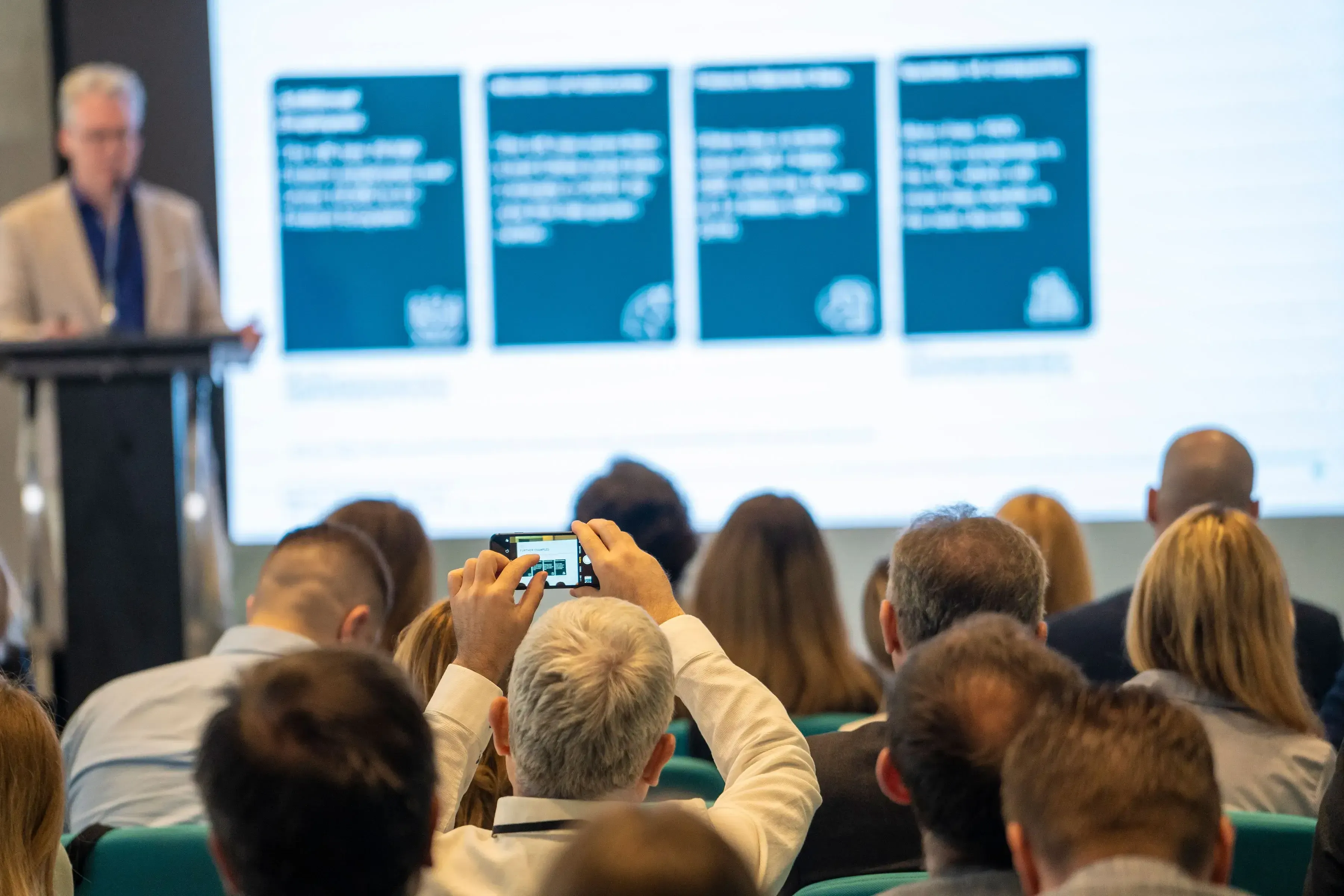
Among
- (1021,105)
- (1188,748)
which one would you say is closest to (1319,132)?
(1021,105)

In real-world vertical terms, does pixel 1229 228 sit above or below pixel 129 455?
above

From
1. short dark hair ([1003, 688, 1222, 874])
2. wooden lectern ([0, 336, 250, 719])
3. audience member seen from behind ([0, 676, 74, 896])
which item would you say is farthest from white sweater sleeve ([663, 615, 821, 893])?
wooden lectern ([0, 336, 250, 719])

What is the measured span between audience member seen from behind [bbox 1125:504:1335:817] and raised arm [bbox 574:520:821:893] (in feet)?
2.55

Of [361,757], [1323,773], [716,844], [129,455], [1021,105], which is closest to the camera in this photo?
[716,844]

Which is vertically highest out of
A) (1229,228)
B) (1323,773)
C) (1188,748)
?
(1229,228)

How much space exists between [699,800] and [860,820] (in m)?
0.53

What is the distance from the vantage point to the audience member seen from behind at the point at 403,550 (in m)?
3.09

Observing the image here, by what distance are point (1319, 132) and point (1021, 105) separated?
1.12 meters

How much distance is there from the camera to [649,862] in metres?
0.77

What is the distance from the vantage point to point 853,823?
2.01m

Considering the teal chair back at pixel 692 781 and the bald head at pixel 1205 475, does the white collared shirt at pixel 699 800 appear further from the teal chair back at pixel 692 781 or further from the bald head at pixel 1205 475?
the bald head at pixel 1205 475

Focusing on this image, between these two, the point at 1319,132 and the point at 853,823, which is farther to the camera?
the point at 1319,132

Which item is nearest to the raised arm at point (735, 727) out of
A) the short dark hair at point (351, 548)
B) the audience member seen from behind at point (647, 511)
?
the short dark hair at point (351, 548)

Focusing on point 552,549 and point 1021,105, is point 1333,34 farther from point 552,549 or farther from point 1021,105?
point 552,549
